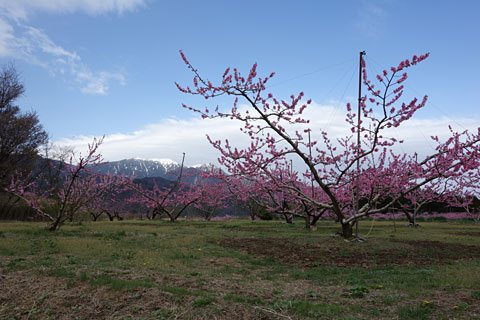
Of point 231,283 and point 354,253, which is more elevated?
point 354,253

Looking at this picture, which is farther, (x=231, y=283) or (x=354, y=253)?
(x=354, y=253)

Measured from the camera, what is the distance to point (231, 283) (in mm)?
6340

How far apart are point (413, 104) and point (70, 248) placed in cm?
931

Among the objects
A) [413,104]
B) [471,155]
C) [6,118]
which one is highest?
[6,118]

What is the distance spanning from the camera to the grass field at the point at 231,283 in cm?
483

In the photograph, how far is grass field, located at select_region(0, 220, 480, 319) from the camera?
4.83m

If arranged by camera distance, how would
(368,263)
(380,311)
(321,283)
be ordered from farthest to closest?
(368,263)
(321,283)
(380,311)

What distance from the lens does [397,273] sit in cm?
732

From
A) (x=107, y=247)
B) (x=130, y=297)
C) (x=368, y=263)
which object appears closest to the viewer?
(x=130, y=297)

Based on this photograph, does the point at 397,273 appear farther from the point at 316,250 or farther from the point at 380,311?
the point at 316,250

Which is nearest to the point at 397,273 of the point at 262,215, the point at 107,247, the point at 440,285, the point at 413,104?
the point at 440,285

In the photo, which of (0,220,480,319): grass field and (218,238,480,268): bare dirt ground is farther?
(218,238,480,268): bare dirt ground

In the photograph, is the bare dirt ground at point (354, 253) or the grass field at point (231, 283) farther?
the bare dirt ground at point (354, 253)

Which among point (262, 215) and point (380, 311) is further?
point (262, 215)
